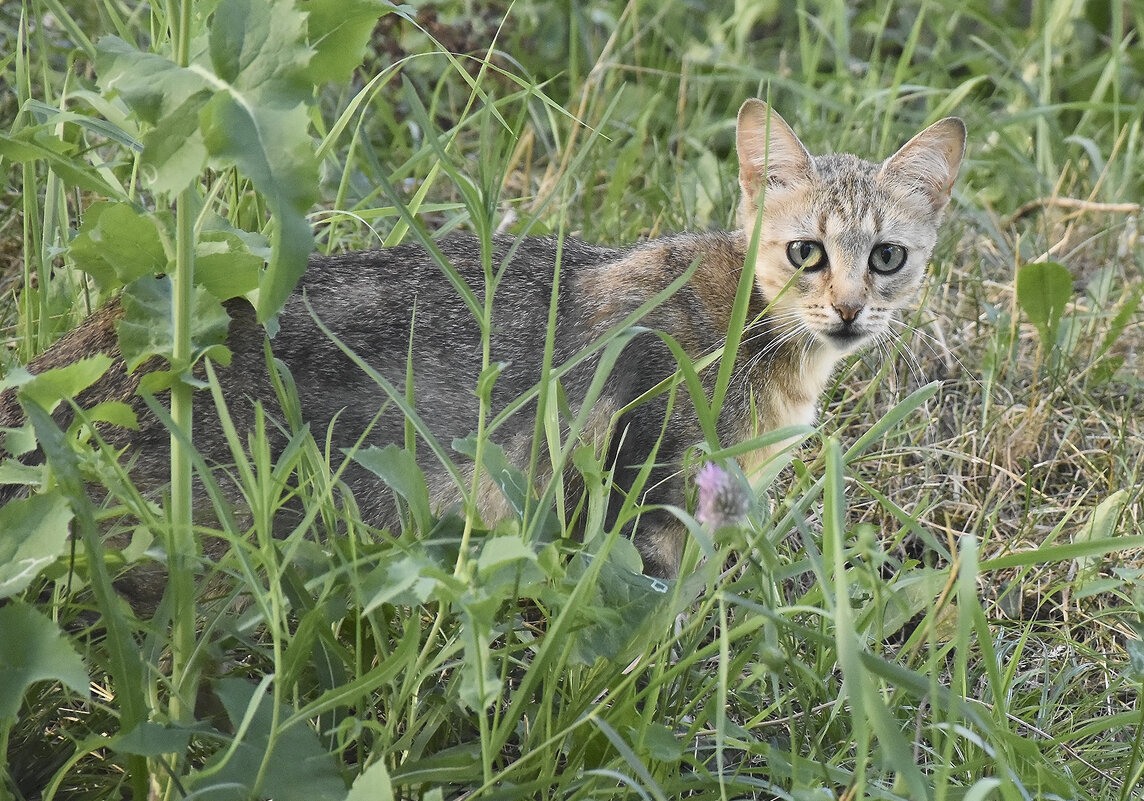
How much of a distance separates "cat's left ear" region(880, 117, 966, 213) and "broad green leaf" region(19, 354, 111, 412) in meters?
2.19

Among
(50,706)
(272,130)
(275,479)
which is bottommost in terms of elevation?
(50,706)

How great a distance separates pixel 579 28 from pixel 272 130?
3.71m

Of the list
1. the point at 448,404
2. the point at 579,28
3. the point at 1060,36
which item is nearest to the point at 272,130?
the point at 448,404

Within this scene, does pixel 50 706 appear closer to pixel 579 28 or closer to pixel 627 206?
pixel 627 206

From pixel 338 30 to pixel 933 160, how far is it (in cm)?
207

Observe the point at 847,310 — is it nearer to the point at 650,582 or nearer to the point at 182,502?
the point at 650,582

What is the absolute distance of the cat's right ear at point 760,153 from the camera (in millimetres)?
3256

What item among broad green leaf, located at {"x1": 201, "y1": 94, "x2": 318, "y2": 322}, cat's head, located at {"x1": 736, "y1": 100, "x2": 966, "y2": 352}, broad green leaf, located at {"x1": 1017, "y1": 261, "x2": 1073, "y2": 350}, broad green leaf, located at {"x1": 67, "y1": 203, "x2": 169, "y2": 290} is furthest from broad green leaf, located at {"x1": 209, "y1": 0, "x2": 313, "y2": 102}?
broad green leaf, located at {"x1": 1017, "y1": 261, "x2": 1073, "y2": 350}

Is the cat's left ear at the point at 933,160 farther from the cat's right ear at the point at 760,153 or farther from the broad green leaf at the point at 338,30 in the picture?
the broad green leaf at the point at 338,30

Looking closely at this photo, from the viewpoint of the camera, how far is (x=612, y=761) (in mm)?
1846

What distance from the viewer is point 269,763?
1711mm

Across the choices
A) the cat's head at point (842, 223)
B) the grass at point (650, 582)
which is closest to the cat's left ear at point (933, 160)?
the cat's head at point (842, 223)

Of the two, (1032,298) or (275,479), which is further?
(1032,298)

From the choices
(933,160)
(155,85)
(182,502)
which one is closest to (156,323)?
(182,502)
